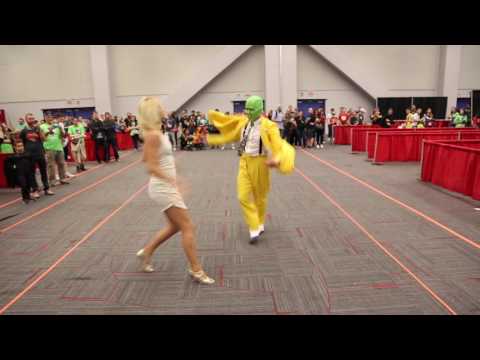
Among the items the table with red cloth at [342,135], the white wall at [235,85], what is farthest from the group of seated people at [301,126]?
the white wall at [235,85]

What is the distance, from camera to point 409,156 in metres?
10.4

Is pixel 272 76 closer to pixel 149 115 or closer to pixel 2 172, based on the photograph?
pixel 2 172


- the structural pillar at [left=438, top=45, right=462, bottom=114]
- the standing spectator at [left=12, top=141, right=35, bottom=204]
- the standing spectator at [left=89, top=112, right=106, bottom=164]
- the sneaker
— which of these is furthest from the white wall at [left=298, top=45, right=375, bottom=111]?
the sneaker

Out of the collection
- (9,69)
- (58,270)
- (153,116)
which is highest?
(9,69)

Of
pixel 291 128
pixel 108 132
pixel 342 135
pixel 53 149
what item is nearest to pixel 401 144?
pixel 291 128

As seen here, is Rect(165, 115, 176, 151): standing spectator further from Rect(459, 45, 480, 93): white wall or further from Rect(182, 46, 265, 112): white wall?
Rect(459, 45, 480, 93): white wall

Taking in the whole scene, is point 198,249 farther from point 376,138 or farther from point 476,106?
point 476,106

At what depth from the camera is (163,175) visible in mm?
2967

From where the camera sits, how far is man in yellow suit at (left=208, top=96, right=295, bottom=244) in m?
4.01

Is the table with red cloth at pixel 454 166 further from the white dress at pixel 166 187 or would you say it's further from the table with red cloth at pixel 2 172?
the table with red cloth at pixel 2 172

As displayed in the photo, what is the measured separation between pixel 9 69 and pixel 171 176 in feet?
73.5

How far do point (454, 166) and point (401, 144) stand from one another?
3865mm

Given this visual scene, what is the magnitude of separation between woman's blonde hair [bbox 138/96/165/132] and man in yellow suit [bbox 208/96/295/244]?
141 cm

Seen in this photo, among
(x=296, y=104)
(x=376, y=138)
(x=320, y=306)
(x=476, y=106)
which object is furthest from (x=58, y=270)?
(x=476, y=106)
